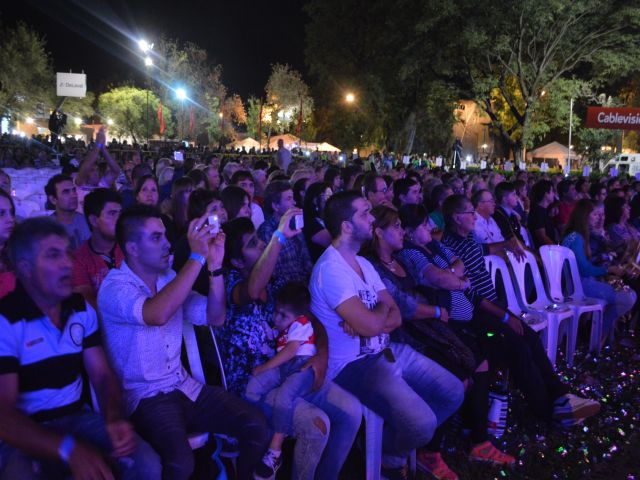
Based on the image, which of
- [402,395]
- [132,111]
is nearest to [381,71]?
[402,395]

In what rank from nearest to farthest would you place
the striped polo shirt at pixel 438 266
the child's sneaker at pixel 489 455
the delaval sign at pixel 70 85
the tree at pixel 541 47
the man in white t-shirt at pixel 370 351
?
the man in white t-shirt at pixel 370 351, the child's sneaker at pixel 489 455, the striped polo shirt at pixel 438 266, the tree at pixel 541 47, the delaval sign at pixel 70 85

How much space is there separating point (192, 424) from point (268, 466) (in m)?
0.47

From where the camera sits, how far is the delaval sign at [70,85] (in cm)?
3681

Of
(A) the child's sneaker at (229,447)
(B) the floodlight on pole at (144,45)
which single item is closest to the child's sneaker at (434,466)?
(A) the child's sneaker at (229,447)

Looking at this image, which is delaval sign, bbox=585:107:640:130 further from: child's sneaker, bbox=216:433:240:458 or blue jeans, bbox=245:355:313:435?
child's sneaker, bbox=216:433:240:458

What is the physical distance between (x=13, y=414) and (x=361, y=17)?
3282 centimetres

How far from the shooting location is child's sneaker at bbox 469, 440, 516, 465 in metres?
3.68

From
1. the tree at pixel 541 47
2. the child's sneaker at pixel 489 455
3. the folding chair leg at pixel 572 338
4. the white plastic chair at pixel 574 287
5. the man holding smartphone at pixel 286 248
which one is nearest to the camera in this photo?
the child's sneaker at pixel 489 455

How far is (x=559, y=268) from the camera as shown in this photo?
5.69 m

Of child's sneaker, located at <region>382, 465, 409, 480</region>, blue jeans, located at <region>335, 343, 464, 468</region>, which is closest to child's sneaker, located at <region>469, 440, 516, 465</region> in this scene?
blue jeans, located at <region>335, 343, 464, 468</region>

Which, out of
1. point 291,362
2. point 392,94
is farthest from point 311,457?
point 392,94

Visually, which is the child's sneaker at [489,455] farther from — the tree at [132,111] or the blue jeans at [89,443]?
the tree at [132,111]

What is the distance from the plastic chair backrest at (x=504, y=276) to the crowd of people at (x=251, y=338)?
63 cm

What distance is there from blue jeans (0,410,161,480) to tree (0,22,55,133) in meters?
47.0
